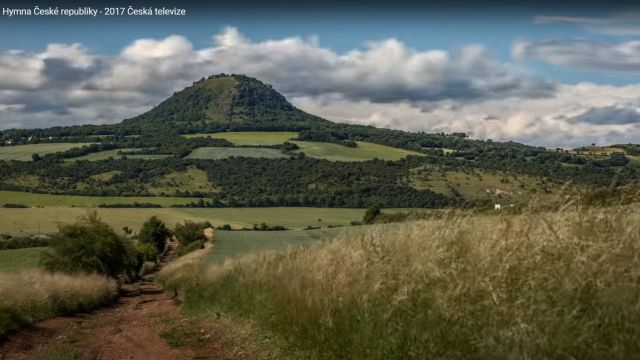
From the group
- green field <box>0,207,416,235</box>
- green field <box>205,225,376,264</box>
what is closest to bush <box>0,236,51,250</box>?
green field <box>0,207,416,235</box>

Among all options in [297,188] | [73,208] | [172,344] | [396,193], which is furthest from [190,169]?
[172,344]

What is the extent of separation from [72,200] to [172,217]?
38.7 metres

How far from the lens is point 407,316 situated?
22.3 feet

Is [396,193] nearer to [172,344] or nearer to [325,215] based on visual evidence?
[325,215]

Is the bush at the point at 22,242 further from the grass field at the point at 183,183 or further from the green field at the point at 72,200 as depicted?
the grass field at the point at 183,183

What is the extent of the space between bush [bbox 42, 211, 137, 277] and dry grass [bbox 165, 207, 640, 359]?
3652cm

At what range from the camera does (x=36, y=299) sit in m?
19.1

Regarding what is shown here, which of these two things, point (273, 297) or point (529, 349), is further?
point (273, 297)

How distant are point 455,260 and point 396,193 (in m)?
140

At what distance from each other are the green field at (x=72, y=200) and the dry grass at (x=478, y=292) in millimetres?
138245

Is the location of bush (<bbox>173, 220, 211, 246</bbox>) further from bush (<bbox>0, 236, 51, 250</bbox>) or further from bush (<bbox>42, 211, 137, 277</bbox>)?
bush (<bbox>42, 211, 137, 277</bbox>)

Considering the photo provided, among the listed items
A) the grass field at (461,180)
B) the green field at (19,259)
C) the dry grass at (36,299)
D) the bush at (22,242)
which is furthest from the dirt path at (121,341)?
the grass field at (461,180)

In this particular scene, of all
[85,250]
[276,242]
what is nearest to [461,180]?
[276,242]

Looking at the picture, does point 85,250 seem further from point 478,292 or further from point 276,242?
point 478,292
